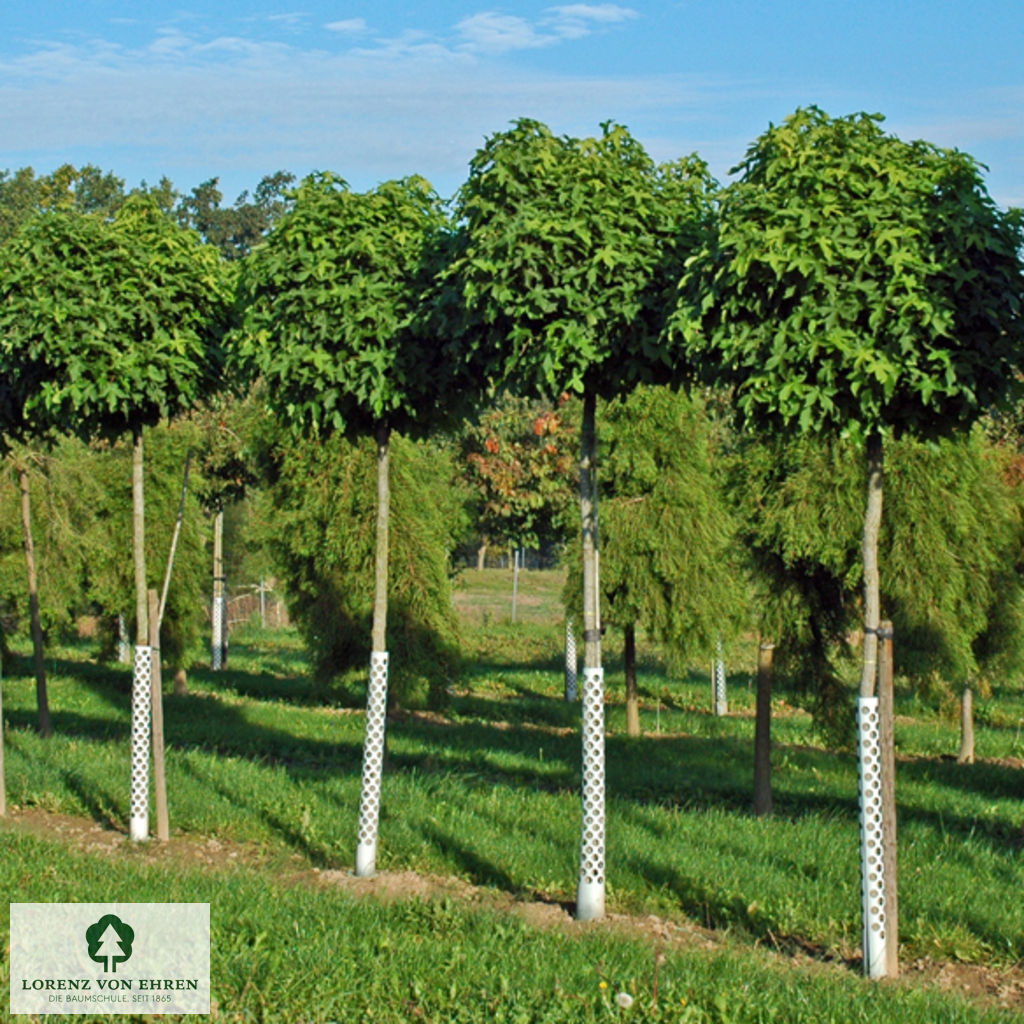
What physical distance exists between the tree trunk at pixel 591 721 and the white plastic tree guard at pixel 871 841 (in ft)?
5.31

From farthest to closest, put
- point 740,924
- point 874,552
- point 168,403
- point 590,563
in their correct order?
point 168,403, point 590,563, point 740,924, point 874,552

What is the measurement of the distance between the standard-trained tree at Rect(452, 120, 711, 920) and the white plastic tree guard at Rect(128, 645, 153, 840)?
3735mm

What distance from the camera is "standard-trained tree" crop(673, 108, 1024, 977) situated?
6.44m

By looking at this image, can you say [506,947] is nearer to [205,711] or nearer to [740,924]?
[740,924]

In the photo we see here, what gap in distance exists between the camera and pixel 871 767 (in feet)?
22.0

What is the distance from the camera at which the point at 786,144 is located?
680cm

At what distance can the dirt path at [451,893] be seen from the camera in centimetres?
649

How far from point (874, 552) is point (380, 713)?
3.72 metres

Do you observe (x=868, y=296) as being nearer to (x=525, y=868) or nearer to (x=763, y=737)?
(x=525, y=868)

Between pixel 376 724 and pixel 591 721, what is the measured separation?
1.75m

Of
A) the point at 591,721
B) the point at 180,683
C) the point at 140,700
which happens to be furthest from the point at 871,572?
the point at 180,683

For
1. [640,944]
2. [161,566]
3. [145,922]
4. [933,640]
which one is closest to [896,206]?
[640,944]

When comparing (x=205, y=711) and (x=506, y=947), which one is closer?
(x=506, y=947)

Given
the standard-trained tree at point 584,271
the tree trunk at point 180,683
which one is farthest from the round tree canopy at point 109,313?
the tree trunk at point 180,683
